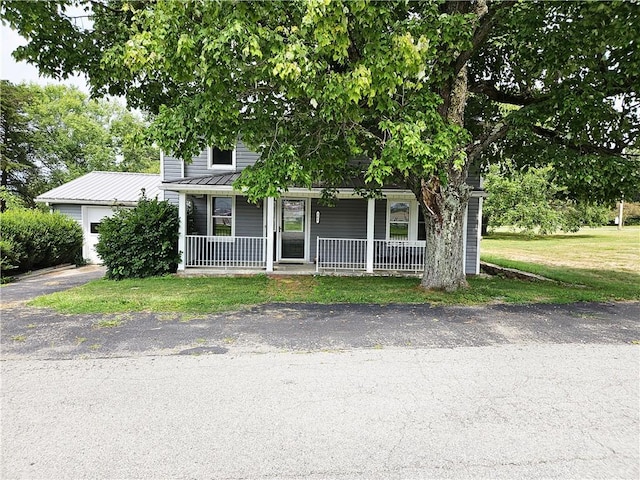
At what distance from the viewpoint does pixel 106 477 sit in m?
2.38

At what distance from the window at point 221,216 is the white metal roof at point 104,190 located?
10.8 feet

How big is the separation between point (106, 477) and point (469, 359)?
3704mm

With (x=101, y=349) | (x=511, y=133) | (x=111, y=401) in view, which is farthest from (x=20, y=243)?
(x=511, y=133)

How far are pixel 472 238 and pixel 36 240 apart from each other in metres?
14.0

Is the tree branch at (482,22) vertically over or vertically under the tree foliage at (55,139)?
under

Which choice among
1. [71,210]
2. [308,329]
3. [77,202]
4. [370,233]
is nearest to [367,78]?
[308,329]

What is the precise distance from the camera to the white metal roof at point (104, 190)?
15227 millimetres

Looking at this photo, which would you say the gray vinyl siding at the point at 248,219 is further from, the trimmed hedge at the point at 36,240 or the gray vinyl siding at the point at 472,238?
the gray vinyl siding at the point at 472,238

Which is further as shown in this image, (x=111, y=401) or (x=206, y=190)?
(x=206, y=190)

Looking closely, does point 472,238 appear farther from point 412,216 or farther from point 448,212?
point 448,212

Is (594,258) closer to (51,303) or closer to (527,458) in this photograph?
(527,458)

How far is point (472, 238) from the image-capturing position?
41.5 feet

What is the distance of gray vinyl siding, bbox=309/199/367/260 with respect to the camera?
1317cm

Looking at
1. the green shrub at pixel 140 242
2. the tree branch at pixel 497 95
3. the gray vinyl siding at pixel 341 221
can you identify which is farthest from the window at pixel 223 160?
the tree branch at pixel 497 95
